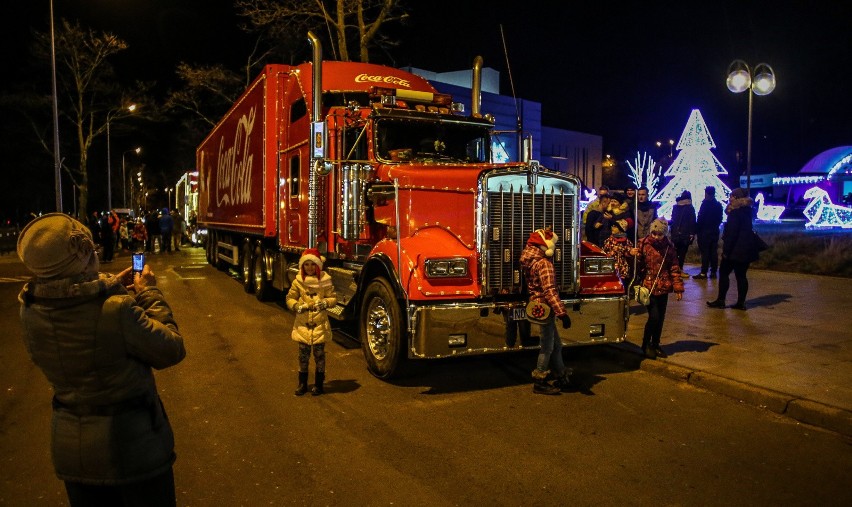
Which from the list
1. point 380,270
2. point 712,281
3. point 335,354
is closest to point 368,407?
point 380,270

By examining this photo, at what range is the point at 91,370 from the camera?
2453mm

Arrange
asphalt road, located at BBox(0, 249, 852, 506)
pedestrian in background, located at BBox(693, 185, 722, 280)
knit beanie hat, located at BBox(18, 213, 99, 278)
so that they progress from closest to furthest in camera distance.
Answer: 1. knit beanie hat, located at BBox(18, 213, 99, 278)
2. asphalt road, located at BBox(0, 249, 852, 506)
3. pedestrian in background, located at BBox(693, 185, 722, 280)

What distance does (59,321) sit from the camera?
2428 mm

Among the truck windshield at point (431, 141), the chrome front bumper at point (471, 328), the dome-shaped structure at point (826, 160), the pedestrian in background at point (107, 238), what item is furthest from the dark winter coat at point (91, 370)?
the dome-shaped structure at point (826, 160)

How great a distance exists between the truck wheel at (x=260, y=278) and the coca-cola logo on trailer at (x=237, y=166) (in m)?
1.15

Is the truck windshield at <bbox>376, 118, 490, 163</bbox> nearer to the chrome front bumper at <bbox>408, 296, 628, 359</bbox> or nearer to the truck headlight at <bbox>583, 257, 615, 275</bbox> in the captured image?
the truck headlight at <bbox>583, 257, 615, 275</bbox>

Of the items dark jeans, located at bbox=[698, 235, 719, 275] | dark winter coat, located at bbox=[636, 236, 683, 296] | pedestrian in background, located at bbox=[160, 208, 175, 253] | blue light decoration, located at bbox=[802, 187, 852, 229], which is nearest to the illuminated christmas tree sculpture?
blue light decoration, located at bbox=[802, 187, 852, 229]

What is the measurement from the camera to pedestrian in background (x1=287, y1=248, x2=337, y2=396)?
20.7 feet

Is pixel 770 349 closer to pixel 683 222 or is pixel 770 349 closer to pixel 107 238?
pixel 683 222

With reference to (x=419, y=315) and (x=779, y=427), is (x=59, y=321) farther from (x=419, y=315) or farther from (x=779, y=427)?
(x=779, y=427)

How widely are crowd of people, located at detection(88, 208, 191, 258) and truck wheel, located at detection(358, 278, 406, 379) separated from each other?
1766 cm

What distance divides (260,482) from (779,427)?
13.8 ft

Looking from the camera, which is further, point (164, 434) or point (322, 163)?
point (322, 163)

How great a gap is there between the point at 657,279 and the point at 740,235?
11.5 feet
